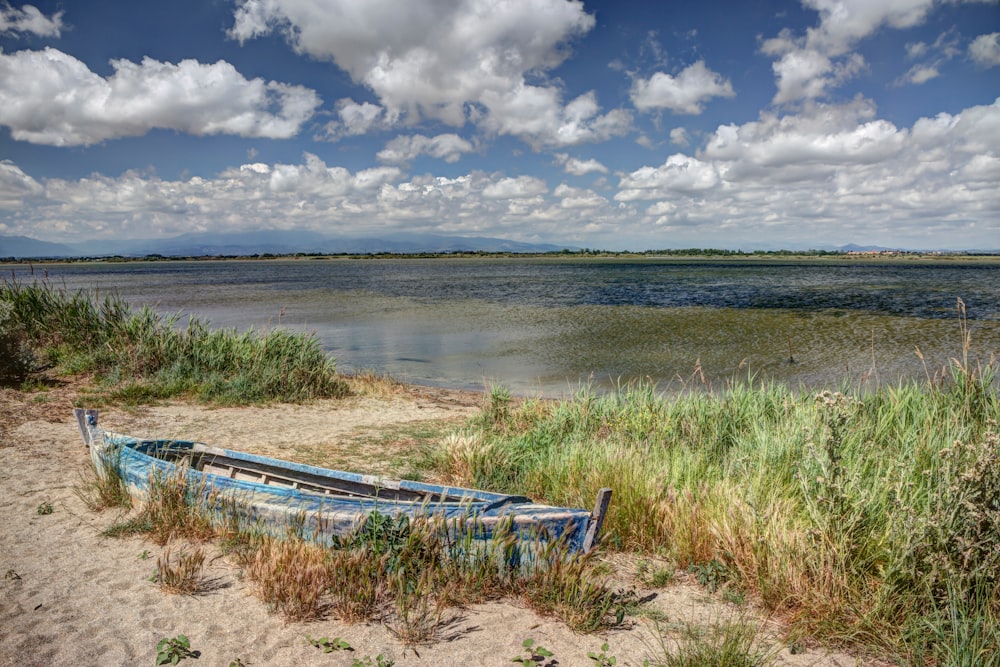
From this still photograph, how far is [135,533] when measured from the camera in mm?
6527

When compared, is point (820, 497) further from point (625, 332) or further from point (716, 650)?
point (625, 332)

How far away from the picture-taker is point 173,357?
571 inches

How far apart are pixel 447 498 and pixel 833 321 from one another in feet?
93.1

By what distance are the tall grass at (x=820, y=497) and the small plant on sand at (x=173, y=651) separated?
3974mm

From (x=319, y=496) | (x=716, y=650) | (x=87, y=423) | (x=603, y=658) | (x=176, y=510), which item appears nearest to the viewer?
(x=716, y=650)

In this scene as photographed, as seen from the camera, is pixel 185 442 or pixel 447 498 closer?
pixel 447 498

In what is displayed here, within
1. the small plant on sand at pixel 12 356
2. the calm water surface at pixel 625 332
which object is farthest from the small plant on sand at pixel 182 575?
the small plant on sand at pixel 12 356

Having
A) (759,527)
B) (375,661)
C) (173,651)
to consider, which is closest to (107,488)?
(173,651)

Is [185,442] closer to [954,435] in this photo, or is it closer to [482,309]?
[954,435]

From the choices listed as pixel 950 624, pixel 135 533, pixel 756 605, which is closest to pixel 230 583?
pixel 135 533

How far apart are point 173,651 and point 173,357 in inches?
459

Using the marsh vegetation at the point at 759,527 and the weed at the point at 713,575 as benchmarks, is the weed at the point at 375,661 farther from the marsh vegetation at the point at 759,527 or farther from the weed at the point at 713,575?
the weed at the point at 713,575

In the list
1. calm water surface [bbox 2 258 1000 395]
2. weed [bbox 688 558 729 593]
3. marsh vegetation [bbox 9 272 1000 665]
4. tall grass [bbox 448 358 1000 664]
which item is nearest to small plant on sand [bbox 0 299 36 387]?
calm water surface [bbox 2 258 1000 395]

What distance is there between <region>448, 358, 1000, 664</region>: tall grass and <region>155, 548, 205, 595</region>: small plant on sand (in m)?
3.51
